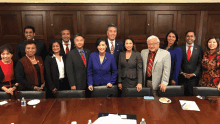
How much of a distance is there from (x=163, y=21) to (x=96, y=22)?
1646 mm

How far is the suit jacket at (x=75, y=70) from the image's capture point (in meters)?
2.82

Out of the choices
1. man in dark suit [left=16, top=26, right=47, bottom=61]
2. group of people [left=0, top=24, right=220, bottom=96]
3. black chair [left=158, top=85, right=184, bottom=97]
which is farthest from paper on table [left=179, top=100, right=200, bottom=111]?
man in dark suit [left=16, top=26, right=47, bottom=61]

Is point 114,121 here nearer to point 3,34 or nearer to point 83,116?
point 83,116

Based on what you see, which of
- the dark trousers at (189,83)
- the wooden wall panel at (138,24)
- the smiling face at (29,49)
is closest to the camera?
the smiling face at (29,49)

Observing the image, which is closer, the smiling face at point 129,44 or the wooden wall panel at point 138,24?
the smiling face at point 129,44

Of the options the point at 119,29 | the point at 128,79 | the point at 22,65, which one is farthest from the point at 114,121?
the point at 119,29

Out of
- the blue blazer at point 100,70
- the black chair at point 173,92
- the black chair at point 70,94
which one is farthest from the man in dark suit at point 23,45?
the black chair at point 173,92

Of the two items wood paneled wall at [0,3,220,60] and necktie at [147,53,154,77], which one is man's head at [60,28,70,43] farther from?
necktie at [147,53,154,77]

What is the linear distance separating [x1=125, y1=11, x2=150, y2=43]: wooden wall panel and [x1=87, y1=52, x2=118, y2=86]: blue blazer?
1.49 m

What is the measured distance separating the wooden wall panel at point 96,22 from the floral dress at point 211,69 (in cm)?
196

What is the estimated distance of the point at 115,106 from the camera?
1.99 meters

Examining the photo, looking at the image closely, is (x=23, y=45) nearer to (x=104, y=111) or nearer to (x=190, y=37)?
(x=104, y=111)

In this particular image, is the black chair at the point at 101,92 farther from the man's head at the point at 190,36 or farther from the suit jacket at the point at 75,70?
the man's head at the point at 190,36

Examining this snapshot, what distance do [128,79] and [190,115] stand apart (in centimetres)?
126
